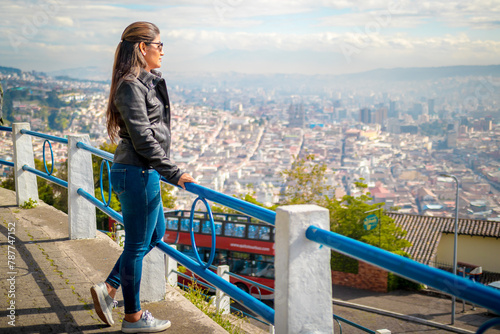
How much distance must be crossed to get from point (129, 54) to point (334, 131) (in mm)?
110011

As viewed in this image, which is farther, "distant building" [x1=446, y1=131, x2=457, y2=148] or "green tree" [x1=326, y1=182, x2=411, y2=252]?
"distant building" [x1=446, y1=131, x2=457, y2=148]

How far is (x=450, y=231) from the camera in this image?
41.8 metres

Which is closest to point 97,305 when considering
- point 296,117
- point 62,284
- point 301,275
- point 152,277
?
point 152,277

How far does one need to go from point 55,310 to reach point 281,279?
1.73m

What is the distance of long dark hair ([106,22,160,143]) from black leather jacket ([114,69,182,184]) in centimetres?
5

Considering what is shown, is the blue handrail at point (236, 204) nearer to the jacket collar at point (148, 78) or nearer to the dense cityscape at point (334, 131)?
the jacket collar at point (148, 78)

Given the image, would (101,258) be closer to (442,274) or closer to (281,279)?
(281,279)

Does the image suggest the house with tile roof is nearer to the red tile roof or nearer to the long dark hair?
the red tile roof

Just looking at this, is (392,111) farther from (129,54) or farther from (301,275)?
(301,275)

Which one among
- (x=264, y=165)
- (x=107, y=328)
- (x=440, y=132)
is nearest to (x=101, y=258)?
(x=107, y=328)

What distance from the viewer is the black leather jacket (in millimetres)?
2113

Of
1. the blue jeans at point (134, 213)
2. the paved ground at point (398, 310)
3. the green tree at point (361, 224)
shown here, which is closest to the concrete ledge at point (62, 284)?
the blue jeans at point (134, 213)

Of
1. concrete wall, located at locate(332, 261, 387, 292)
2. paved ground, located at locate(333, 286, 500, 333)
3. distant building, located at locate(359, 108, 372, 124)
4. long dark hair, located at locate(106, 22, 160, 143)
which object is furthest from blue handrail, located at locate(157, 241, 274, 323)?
distant building, located at locate(359, 108, 372, 124)

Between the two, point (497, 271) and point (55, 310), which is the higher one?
point (55, 310)
